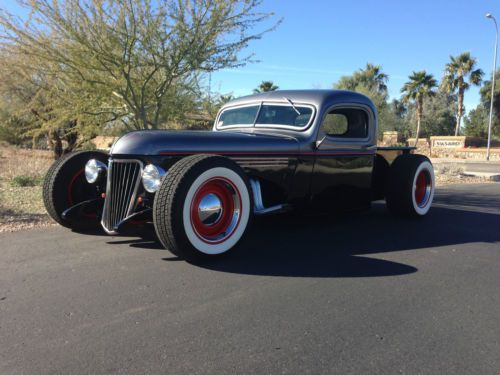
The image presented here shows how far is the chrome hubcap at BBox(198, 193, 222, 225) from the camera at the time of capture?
11.5 ft

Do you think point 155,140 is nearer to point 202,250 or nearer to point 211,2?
point 202,250

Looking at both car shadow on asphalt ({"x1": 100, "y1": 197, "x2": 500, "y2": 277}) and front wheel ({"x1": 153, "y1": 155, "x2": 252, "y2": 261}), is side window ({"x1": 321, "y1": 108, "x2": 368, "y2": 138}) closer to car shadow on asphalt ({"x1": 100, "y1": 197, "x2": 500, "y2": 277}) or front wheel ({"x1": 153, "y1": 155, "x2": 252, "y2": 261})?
car shadow on asphalt ({"x1": 100, "y1": 197, "x2": 500, "y2": 277})

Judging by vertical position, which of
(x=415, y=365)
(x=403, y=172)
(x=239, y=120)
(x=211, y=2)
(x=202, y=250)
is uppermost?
(x=211, y=2)

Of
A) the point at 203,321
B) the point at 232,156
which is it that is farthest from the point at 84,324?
the point at 232,156

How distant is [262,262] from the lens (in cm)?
355

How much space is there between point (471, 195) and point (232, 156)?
7.11 metres

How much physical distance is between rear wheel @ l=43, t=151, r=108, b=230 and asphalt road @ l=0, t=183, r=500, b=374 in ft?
0.71

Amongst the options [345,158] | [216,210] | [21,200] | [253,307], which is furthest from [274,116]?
[21,200]

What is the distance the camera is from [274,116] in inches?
195

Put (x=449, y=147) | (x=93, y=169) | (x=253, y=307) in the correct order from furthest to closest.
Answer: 1. (x=449, y=147)
2. (x=93, y=169)
3. (x=253, y=307)

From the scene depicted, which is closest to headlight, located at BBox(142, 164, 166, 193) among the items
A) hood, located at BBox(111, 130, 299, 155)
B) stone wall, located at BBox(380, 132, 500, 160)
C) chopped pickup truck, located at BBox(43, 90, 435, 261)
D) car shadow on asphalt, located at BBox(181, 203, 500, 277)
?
chopped pickup truck, located at BBox(43, 90, 435, 261)

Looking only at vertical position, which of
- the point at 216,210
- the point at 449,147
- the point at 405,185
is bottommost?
the point at 216,210

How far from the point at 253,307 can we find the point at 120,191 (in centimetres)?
175

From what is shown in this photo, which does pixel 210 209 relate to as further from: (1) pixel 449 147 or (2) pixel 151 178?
(1) pixel 449 147
